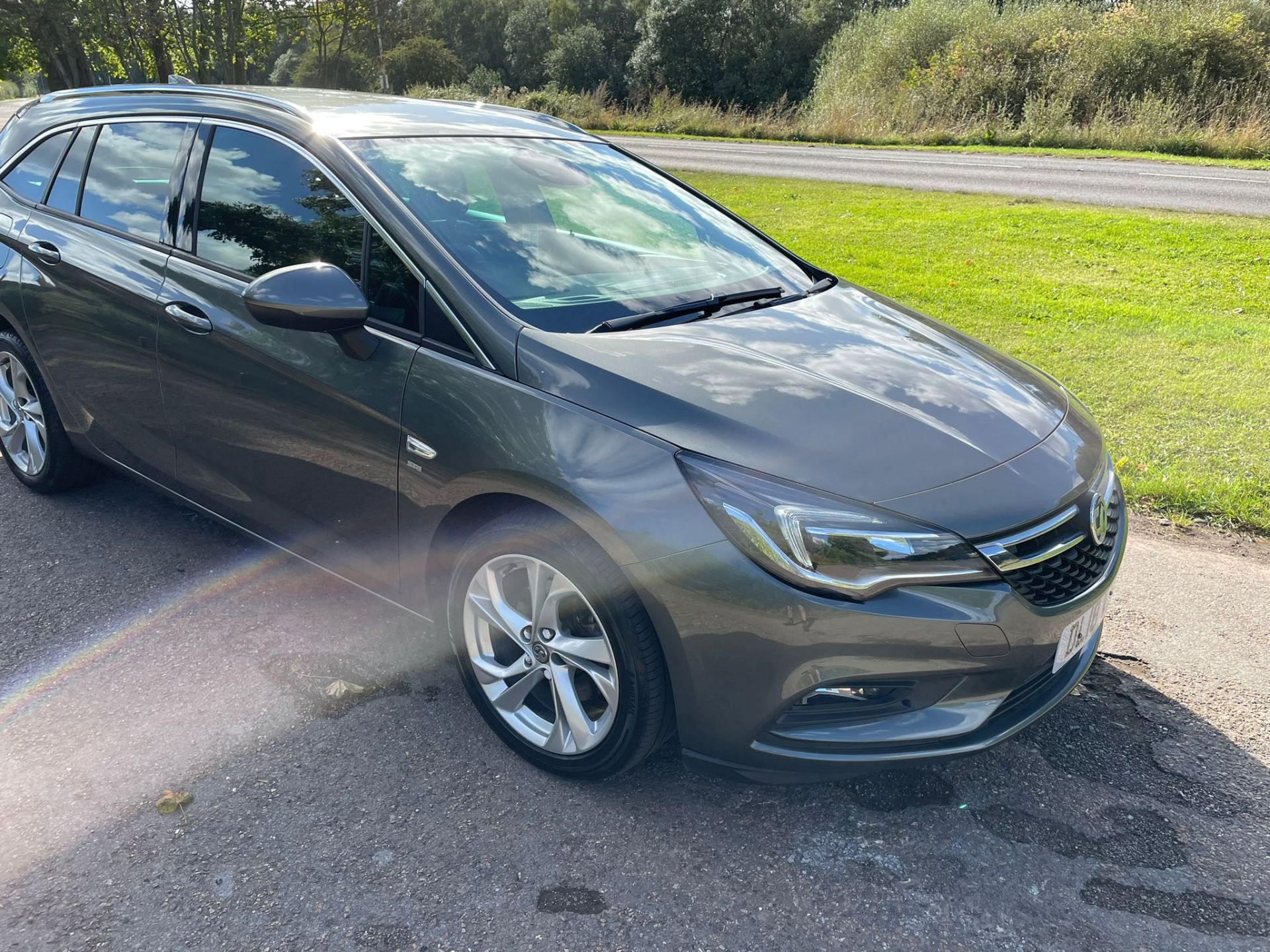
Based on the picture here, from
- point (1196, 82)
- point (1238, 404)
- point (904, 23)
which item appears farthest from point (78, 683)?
point (904, 23)

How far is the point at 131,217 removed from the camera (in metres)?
3.44

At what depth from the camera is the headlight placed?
2.05m

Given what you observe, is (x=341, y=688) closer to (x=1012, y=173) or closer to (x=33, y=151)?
(x=33, y=151)

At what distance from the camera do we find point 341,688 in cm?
290

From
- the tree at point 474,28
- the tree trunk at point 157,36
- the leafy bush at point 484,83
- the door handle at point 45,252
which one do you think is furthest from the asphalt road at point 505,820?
the tree at point 474,28

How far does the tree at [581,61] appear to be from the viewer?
5131 cm

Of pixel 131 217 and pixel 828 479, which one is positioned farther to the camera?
pixel 131 217

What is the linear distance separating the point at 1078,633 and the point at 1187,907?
25.5 inches

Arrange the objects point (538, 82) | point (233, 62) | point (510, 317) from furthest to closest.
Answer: point (538, 82) < point (233, 62) < point (510, 317)

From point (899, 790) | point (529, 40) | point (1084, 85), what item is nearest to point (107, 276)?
point (899, 790)

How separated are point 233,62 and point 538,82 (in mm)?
31732

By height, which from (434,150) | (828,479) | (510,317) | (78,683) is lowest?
(78,683)

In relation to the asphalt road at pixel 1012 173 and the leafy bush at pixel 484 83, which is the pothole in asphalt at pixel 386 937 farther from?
the leafy bush at pixel 484 83

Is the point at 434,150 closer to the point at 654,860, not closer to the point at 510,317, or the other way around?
the point at 510,317
